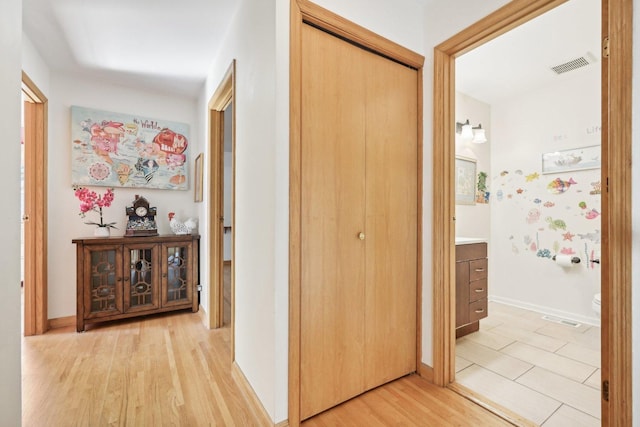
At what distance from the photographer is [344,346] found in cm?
159

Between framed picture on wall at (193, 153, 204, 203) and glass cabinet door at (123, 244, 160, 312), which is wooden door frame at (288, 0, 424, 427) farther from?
glass cabinet door at (123, 244, 160, 312)

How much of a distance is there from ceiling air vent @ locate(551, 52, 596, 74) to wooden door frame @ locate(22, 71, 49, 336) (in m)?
4.71

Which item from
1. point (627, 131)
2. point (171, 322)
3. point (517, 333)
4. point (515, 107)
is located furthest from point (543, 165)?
point (171, 322)

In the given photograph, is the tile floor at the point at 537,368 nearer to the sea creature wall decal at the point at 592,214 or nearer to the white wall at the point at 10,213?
the sea creature wall decal at the point at 592,214

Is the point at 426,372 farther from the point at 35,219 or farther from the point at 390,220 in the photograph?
the point at 35,219

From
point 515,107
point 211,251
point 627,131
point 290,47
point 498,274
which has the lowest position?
point 498,274

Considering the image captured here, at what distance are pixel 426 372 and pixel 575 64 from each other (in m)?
3.08

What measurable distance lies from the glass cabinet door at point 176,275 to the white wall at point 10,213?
1945 mm

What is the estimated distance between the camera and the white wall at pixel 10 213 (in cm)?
90

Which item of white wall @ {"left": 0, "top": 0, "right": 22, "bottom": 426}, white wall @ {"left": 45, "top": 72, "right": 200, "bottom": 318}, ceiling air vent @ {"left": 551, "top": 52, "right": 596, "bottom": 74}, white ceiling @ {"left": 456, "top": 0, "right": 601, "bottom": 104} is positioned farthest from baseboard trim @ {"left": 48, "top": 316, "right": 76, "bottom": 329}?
ceiling air vent @ {"left": 551, "top": 52, "right": 596, "bottom": 74}

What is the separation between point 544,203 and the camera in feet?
10.4

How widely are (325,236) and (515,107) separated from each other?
10.8 feet

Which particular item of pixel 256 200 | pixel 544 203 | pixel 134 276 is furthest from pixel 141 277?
pixel 544 203

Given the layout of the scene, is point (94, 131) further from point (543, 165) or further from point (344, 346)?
point (543, 165)
